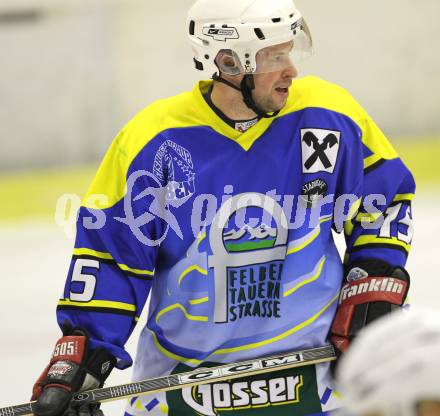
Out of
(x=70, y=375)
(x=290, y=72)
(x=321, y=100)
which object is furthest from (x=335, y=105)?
(x=70, y=375)

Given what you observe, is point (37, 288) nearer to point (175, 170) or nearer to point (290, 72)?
point (175, 170)

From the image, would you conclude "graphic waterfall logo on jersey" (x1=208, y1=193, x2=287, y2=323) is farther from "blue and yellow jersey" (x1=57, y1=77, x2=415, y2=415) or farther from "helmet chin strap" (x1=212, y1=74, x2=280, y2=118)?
"helmet chin strap" (x1=212, y1=74, x2=280, y2=118)

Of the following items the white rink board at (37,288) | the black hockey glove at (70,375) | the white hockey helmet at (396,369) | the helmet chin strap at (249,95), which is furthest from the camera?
the white rink board at (37,288)

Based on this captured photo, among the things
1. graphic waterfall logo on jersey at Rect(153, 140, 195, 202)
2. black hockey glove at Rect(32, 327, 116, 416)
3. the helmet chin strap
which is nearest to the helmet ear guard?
the helmet chin strap

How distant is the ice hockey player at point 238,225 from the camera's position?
2.66 m

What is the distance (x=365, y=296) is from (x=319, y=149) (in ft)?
1.14

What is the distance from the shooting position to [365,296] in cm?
271

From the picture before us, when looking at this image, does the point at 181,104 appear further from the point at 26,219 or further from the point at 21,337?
the point at 26,219

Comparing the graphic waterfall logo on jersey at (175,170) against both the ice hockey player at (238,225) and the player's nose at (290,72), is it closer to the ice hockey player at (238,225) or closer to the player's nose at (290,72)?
the ice hockey player at (238,225)

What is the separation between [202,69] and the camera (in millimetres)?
2783

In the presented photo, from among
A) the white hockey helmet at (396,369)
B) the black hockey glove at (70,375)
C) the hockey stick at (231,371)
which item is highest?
the white hockey helmet at (396,369)

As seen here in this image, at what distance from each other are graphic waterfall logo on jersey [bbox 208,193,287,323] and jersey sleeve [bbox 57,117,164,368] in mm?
146

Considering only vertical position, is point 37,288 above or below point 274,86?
below

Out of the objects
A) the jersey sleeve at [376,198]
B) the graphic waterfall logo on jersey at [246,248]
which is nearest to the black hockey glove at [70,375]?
the graphic waterfall logo on jersey at [246,248]
